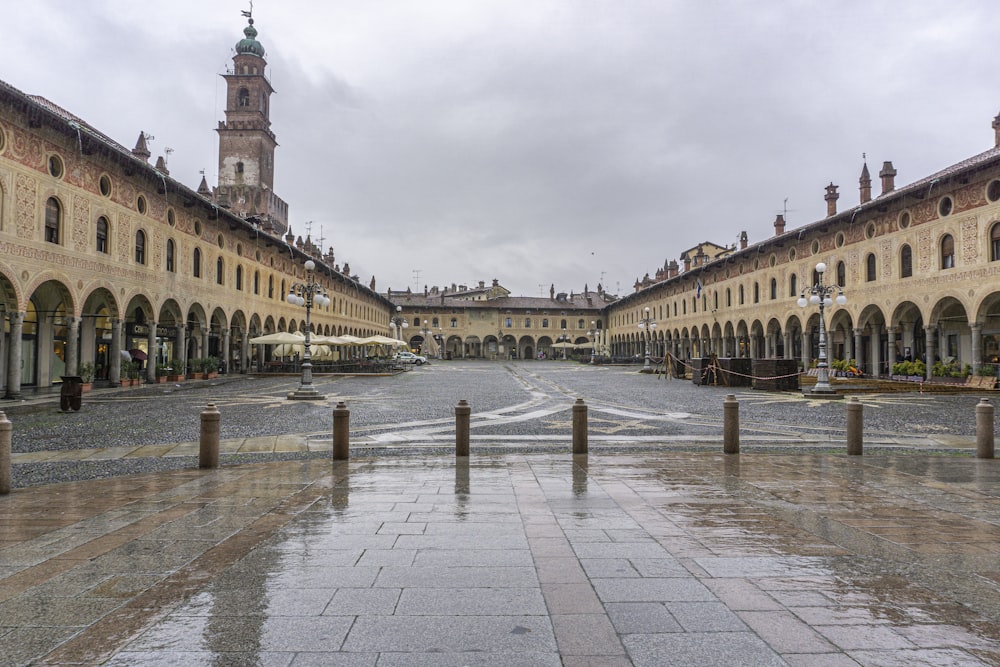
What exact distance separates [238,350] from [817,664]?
39.8 m

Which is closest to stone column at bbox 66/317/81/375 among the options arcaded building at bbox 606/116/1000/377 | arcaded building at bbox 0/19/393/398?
arcaded building at bbox 0/19/393/398

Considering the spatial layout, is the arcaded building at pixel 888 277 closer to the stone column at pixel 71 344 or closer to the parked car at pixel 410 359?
the parked car at pixel 410 359

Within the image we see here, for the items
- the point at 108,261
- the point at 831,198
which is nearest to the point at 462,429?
the point at 108,261

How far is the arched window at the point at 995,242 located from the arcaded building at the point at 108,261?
32.4 meters

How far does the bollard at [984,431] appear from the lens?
26.4 feet

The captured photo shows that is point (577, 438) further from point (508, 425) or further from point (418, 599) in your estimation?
point (418, 599)

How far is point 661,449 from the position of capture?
30.0 ft

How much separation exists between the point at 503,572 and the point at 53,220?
2185 cm

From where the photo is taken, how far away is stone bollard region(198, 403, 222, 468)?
7.45 metres

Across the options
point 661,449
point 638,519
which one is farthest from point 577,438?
point 638,519

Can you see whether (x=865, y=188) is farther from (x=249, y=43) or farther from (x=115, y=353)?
(x=249, y=43)

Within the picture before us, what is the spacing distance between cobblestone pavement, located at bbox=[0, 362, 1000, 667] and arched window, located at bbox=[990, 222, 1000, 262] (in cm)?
1855

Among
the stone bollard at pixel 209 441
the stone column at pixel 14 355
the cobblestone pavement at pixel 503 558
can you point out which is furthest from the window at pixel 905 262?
the stone column at pixel 14 355

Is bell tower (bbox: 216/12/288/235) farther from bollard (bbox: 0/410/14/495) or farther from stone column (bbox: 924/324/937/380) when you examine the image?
bollard (bbox: 0/410/14/495)
